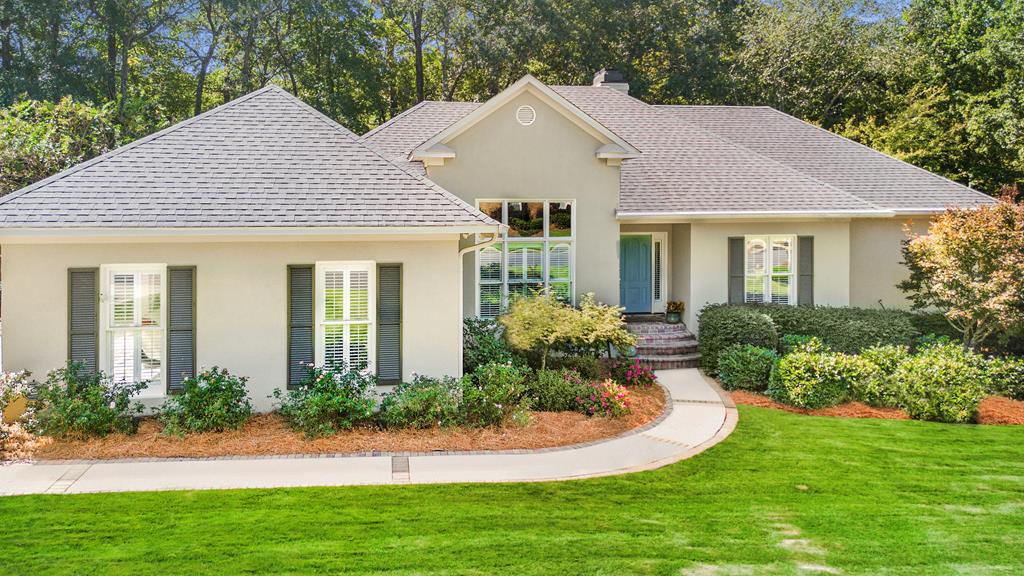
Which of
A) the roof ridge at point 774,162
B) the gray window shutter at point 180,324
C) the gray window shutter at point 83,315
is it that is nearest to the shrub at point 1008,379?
the roof ridge at point 774,162

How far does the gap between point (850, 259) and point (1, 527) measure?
17.4 m

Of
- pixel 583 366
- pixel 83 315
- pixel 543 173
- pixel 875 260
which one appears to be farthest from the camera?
pixel 875 260

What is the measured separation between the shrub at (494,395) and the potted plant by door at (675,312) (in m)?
6.57

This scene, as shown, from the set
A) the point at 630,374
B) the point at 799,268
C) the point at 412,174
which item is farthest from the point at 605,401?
the point at 799,268

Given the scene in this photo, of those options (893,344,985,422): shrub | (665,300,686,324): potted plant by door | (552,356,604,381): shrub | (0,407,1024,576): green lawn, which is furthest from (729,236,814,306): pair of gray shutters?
(0,407,1024,576): green lawn

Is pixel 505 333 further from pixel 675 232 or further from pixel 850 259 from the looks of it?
pixel 850 259

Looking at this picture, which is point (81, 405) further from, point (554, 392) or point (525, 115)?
point (525, 115)

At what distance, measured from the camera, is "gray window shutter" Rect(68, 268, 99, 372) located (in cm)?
1070

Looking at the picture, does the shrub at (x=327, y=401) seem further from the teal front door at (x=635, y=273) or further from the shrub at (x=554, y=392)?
the teal front door at (x=635, y=273)

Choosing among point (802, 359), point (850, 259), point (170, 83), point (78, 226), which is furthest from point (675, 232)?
point (170, 83)

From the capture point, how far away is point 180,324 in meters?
11.0

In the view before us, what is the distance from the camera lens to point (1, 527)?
7234mm

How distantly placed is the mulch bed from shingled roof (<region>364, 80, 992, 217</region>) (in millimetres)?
4934

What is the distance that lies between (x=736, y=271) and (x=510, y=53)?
20.0 metres
